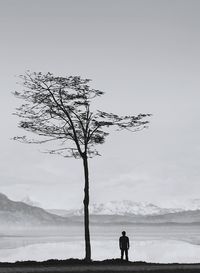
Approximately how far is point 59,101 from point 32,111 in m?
2.11

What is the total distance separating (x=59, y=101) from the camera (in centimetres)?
4044

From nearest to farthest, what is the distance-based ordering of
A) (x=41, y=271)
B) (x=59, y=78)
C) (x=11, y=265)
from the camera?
(x=41, y=271), (x=11, y=265), (x=59, y=78)

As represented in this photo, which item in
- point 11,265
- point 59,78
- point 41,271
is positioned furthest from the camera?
point 59,78

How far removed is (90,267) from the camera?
32.5m

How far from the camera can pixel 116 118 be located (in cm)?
4044

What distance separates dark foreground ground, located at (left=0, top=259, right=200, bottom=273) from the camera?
2992 cm

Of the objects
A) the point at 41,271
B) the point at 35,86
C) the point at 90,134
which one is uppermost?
the point at 35,86

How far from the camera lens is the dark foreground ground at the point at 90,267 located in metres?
29.9

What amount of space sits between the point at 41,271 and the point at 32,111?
14410mm

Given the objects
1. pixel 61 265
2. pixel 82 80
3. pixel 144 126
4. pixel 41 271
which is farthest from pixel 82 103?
pixel 41 271

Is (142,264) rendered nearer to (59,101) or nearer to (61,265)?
(61,265)

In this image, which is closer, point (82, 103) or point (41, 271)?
point (41, 271)

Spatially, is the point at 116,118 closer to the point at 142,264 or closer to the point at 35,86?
the point at 35,86

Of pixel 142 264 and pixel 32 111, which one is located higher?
pixel 32 111
